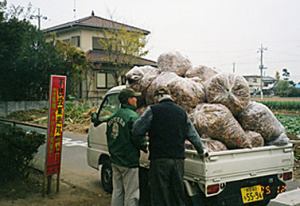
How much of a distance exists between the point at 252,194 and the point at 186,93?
1.70 metres

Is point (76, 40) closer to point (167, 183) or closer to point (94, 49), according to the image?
point (94, 49)

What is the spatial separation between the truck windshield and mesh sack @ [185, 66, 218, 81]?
4.86 feet

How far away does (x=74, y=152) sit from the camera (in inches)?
421

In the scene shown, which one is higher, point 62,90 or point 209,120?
point 62,90

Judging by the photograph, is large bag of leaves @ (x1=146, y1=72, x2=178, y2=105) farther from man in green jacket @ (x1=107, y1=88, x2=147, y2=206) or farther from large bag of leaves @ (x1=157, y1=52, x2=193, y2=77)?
man in green jacket @ (x1=107, y1=88, x2=147, y2=206)

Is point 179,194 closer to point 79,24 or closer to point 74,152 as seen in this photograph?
point 74,152

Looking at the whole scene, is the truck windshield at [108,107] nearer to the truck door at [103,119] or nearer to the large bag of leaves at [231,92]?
the truck door at [103,119]

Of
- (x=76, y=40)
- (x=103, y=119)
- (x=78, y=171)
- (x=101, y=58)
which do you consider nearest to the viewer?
(x=103, y=119)

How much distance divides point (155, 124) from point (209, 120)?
948mm

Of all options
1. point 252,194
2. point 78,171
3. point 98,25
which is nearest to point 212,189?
point 252,194

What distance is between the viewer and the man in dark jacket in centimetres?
368

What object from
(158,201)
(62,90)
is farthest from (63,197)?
(158,201)

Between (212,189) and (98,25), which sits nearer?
(212,189)

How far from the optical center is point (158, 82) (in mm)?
5047
